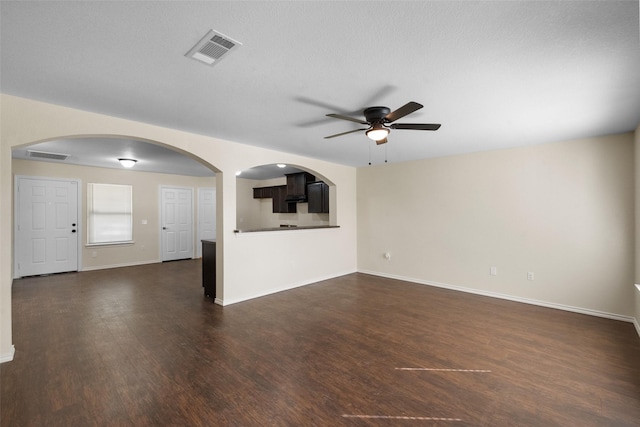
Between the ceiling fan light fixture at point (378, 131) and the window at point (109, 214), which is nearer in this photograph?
Answer: the ceiling fan light fixture at point (378, 131)

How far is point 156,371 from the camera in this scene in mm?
2451

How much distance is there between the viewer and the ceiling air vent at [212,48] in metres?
1.77

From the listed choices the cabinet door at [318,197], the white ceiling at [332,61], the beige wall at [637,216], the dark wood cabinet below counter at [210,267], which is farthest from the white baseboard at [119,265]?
the beige wall at [637,216]

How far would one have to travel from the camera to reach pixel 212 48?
187 centimetres

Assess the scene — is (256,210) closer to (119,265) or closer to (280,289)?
Answer: (119,265)

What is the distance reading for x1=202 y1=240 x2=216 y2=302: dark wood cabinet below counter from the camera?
454 centimetres

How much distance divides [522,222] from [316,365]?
12.5ft

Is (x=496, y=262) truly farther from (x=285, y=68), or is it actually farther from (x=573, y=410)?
(x=285, y=68)

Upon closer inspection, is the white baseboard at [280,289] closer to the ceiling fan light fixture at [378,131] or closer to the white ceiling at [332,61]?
the white ceiling at [332,61]

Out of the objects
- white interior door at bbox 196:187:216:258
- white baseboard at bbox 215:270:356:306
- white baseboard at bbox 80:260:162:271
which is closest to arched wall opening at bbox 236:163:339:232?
white interior door at bbox 196:187:216:258

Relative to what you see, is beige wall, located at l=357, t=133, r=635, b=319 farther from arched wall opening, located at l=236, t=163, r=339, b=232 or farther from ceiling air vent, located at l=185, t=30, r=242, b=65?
ceiling air vent, located at l=185, t=30, r=242, b=65

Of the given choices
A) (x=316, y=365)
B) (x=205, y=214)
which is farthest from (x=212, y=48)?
(x=205, y=214)

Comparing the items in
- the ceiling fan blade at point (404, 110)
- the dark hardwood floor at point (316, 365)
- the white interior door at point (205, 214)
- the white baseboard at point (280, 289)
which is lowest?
the dark hardwood floor at point (316, 365)

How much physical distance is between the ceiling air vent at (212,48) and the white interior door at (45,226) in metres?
6.41
